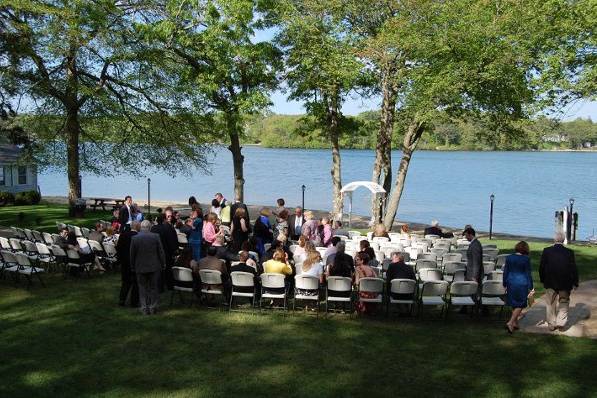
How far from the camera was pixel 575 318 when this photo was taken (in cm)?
1027

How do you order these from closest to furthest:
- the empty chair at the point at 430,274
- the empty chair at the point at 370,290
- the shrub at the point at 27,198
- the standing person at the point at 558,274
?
the standing person at the point at 558,274
the empty chair at the point at 370,290
the empty chair at the point at 430,274
the shrub at the point at 27,198

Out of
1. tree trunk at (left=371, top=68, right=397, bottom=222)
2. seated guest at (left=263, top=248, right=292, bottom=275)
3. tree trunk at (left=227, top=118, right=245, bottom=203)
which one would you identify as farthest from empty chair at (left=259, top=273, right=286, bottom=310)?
tree trunk at (left=227, top=118, right=245, bottom=203)

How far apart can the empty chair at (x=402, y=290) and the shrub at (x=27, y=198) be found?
89.2ft

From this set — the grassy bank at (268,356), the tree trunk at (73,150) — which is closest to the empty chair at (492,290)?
the grassy bank at (268,356)

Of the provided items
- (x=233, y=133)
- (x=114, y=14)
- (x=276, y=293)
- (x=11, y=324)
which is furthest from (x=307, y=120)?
(x=11, y=324)

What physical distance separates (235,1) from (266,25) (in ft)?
12.6

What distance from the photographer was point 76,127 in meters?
24.3

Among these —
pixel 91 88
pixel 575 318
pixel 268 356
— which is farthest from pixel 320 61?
pixel 268 356

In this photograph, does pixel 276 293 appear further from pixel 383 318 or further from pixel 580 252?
pixel 580 252

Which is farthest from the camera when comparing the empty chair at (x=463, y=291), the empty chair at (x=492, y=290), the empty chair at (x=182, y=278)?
the empty chair at (x=182, y=278)

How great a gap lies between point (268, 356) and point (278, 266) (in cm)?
264

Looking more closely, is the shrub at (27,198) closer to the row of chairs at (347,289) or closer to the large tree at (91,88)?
the large tree at (91,88)

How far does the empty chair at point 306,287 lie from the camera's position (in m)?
10.3

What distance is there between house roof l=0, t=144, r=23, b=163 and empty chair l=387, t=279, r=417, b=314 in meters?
29.8
